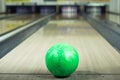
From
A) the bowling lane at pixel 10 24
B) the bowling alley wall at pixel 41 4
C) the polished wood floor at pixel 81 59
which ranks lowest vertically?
the polished wood floor at pixel 81 59

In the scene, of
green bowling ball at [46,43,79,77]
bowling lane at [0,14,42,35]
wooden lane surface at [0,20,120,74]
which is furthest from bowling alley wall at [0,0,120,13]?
green bowling ball at [46,43,79,77]

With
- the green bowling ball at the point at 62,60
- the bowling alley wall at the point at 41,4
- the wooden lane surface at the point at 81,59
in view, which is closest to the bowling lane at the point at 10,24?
the wooden lane surface at the point at 81,59

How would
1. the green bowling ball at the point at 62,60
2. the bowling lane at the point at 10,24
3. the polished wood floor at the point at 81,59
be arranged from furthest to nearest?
the bowling lane at the point at 10,24
the polished wood floor at the point at 81,59
the green bowling ball at the point at 62,60

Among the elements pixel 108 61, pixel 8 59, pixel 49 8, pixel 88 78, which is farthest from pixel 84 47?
pixel 49 8

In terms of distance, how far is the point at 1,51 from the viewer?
2701 millimetres

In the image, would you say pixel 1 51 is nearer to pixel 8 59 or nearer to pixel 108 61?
pixel 8 59

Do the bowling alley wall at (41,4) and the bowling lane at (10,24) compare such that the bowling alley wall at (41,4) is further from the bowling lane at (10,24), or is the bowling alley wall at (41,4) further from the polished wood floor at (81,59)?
the polished wood floor at (81,59)

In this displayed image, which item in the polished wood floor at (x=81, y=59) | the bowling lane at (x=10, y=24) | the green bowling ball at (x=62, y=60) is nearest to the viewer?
the green bowling ball at (x=62, y=60)

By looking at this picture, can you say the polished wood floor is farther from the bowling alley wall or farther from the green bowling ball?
the bowling alley wall

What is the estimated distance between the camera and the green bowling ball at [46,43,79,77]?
Answer: 5.64 feet

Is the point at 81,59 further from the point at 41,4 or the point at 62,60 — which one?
the point at 41,4

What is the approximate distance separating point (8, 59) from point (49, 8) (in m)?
6.90

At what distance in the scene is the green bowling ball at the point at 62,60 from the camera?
172 cm

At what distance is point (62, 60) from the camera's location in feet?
5.64
